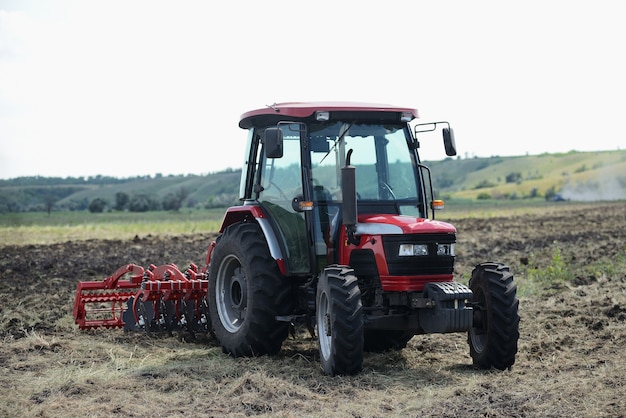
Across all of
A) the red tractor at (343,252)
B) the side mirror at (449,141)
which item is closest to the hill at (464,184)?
the red tractor at (343,252)

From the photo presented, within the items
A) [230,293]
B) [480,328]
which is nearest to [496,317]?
[480,328]

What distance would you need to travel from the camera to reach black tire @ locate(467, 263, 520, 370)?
8297mm

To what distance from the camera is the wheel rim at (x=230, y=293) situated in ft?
32.1

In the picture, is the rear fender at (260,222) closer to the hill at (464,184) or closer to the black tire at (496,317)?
the black tire at (496,317)

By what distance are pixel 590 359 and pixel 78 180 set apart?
115061 millimetres

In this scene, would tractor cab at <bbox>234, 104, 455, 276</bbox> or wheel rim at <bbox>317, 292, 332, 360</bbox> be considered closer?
wheel rim at <bbox>317, 292, 332, 360</bbox>

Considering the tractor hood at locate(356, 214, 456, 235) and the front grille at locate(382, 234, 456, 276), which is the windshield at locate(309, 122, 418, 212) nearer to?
the tractor hood at locate(356, 214, 456, 235)

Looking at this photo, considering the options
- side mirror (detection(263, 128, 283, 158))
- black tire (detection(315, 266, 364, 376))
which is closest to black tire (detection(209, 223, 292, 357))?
black tire (detection(315, 266, 364, 376))

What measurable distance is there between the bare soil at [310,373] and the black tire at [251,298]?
0.21 m

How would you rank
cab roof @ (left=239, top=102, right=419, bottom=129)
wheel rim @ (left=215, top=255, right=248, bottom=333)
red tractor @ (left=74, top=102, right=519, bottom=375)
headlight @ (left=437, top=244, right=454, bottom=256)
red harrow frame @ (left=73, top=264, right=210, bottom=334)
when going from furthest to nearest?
red harrow frame @ (left=73, top=264, right=210, bottom=334)
wheel rim @ (left=215, top=255, right=248, bottom=333)
cab roof @ (left=239, top=102, right=419, bottom=129)
headlight @ (left=437, top=244, right=454, bottom=256)
red tractor @ (left=74, top=102, right=519, bottom=375)

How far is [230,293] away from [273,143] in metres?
2.30

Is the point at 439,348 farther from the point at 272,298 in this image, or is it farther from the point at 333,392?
the point at 333,392

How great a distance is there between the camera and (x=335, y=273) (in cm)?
818

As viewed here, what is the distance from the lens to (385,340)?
987 centimetres
